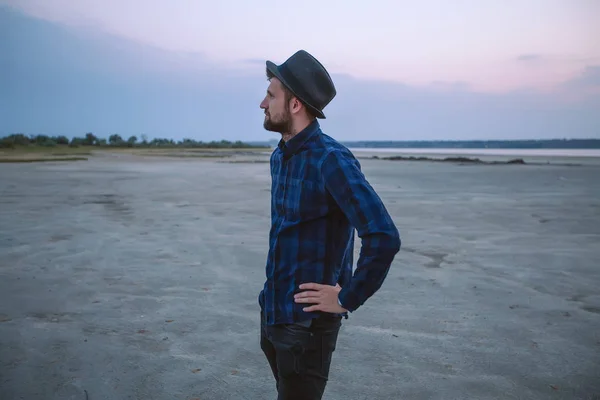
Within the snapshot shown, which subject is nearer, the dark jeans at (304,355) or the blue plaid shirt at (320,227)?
the blue plaid shirt at (320,227)

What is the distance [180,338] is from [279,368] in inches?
98.3

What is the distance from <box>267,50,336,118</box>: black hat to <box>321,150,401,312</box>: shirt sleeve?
286mm

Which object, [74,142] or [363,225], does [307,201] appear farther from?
[74,142]

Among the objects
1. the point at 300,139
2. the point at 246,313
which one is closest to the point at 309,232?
the point at 300,139

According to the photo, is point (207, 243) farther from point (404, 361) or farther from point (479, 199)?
point (479, 199)

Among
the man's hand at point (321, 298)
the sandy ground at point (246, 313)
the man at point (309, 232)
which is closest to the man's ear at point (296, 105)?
→ the man at point (309, 232)

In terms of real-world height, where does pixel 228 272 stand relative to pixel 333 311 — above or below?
below

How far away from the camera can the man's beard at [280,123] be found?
2131mm

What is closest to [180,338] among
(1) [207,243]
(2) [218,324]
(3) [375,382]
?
(2) [218,324]

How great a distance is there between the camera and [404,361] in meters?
3.97

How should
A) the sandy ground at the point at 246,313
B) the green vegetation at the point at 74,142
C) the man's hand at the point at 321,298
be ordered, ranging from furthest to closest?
the green vegetation at the point at 74,142 → the sandy ground at the point at 246,313 → the man's hand at the point at 321,298

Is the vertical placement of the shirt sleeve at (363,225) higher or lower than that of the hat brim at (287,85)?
lower

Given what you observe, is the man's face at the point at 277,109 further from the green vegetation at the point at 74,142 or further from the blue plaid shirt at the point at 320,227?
the green vegetation at the point at 74,142

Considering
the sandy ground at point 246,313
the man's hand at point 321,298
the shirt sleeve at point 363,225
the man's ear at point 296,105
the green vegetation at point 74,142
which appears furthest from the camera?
the green vegetation at point 74,142
